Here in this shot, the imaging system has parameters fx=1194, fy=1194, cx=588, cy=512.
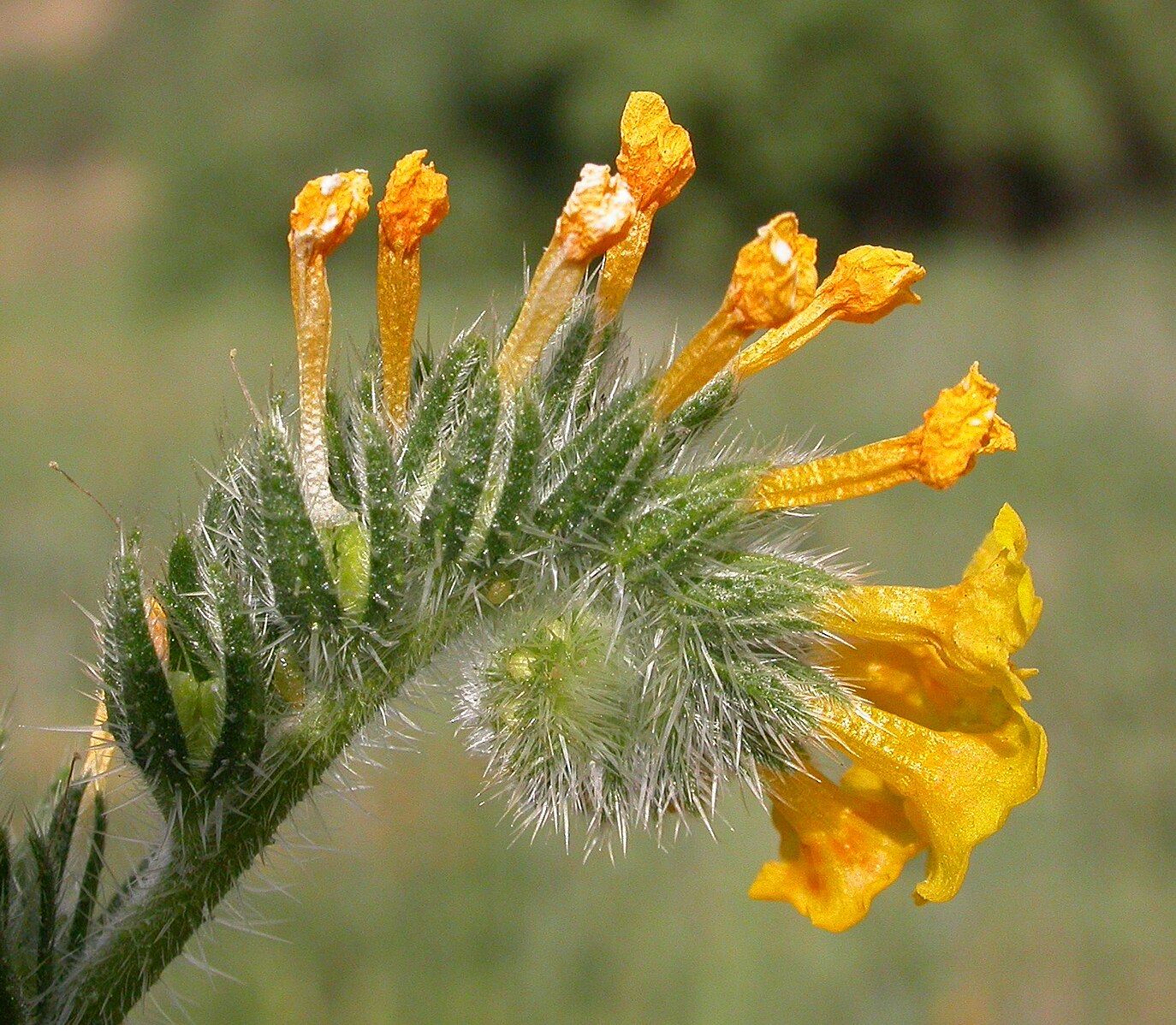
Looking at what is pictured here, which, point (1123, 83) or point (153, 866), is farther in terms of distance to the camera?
point (1123, 83)

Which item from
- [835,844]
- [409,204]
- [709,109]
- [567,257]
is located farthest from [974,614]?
[709,109]

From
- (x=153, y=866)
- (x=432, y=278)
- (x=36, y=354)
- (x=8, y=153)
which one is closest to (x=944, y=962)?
(x=153, y=866)

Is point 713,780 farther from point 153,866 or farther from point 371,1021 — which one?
point 371,1021

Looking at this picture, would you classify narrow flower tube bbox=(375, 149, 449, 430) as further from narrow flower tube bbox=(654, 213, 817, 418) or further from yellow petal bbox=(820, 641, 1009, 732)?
yellow petal bbox=(820, 641, 1009, 732)

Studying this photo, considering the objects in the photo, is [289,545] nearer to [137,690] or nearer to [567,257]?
[137,690]

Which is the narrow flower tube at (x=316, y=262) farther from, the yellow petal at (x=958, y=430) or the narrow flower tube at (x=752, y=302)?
the yellow petal at (x=958, y=430)

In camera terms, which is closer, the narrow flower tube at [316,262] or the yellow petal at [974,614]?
the yellow petal at [974,614]

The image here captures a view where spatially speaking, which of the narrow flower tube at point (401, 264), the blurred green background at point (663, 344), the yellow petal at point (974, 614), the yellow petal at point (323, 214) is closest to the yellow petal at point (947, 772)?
the yellow petal at point (974, 614)
